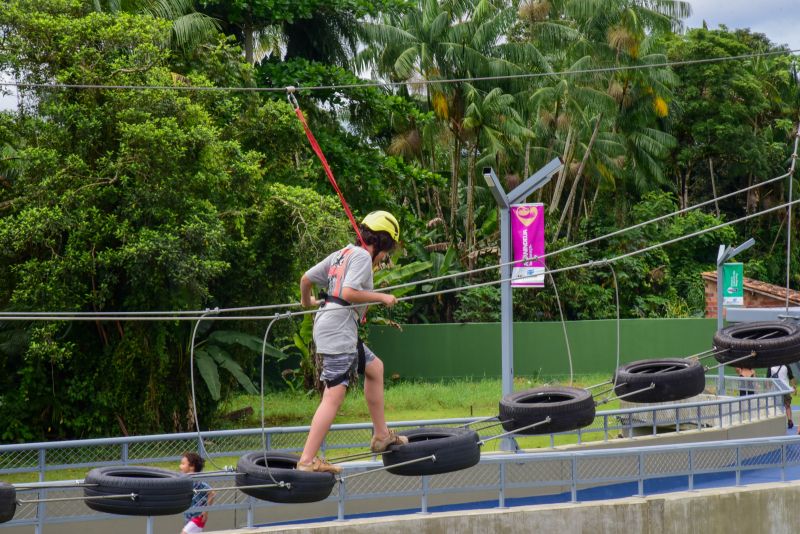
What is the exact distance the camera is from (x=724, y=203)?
4759 cm

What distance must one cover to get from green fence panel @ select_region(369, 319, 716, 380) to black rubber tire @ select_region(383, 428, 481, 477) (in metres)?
21.4

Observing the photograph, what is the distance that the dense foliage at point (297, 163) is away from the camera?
16.7 metres

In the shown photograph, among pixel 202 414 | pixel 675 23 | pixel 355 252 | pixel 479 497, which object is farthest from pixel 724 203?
pixel 355 252

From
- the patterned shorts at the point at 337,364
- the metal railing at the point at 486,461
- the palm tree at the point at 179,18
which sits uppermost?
the palm tree at the point at 179,18

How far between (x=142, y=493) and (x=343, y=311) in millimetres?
2047

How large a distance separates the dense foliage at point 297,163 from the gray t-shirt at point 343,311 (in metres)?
10.0

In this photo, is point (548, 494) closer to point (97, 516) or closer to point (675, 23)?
point (97, 516)

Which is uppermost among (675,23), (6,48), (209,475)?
(675,23)

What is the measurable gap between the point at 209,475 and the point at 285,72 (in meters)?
19.9

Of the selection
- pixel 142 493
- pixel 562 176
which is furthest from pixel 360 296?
pixel 562 176

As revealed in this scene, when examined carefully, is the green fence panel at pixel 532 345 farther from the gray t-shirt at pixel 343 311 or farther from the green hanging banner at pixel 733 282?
the gray t-shirt at pixel 343 311

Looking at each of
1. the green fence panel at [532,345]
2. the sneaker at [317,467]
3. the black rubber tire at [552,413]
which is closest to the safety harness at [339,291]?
the sneaker at [317,467]

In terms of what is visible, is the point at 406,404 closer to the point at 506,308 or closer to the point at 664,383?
the point at 506,308

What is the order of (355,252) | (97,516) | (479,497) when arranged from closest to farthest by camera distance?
(355,252)
(97,516)
(479,497)
